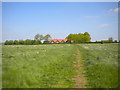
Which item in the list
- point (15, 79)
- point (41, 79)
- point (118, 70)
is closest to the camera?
point (15, 79)

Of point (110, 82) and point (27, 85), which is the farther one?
point (110, 82)

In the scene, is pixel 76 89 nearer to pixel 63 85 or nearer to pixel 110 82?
pixel 63 85

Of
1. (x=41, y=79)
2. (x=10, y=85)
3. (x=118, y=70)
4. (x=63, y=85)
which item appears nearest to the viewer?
(x=10, y=85)

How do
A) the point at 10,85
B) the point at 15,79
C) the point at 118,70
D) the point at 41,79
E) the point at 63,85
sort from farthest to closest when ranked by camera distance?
the point at 118,70
the point at 41,79
the point at 63,85
the point at 15,79
the point at 10,85

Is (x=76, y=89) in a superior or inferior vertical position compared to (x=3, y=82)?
inferior

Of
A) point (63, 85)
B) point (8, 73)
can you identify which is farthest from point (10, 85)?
point (63, 85)

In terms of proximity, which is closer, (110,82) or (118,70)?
(110,82)

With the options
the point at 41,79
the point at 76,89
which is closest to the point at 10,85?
the point at 41,79

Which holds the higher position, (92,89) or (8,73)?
(8,73)

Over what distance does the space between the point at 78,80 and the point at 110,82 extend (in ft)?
6.62

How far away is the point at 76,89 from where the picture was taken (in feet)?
24.5

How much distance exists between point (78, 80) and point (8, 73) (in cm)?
430

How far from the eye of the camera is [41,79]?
867 centimetres

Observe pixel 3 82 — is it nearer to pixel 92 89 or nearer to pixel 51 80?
pixel 51 80
